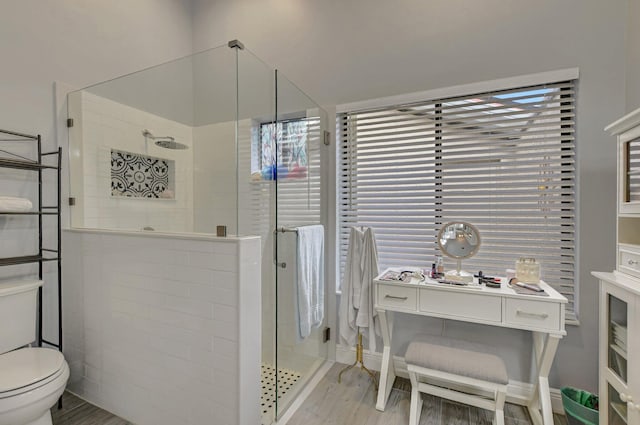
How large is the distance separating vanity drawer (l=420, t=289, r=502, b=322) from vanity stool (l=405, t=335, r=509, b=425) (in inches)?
8.2

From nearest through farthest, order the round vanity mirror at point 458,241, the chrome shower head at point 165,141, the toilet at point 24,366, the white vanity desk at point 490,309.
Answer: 1. the toilet at point 24,366
2. the white vanity desk at point 490,309
3. the round vanity mirror at point 458,241
4. the chrome shower head at point 165,141

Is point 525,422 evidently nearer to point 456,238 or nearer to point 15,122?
point 456,238

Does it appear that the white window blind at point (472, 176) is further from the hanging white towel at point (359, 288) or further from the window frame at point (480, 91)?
the hanging white towel at point (359, 288)

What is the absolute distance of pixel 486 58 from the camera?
1.96m

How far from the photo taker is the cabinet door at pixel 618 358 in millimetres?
1182

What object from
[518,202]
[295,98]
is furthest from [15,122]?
[518,202]

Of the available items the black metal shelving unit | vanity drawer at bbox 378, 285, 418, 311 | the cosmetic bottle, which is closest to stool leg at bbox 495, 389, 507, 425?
vanity drawer at bbox 378, 285, 418, 311

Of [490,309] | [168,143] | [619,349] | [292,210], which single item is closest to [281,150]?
[292,210]

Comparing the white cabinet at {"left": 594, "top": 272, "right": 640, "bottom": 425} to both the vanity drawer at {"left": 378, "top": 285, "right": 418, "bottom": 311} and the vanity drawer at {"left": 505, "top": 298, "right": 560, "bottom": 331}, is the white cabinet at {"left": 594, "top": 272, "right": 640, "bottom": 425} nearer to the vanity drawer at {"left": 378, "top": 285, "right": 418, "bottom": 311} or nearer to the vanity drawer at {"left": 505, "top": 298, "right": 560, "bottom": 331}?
the vanity drawer at {"left": 505, "top": 298, "right": 560, "bottom": 331}

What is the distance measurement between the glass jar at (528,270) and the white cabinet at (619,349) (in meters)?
0.30

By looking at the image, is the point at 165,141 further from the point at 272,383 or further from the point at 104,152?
the point at 272,383

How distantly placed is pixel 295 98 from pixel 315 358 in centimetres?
→ 199

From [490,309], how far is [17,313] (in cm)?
269

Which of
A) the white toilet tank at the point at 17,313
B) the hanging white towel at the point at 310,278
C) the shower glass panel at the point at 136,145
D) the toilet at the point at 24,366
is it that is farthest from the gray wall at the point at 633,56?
the white toilet tank at the point at 17,313
